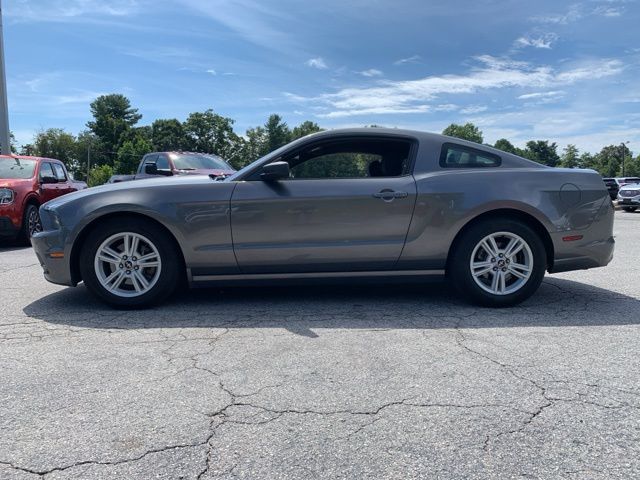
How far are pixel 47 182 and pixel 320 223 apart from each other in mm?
7633

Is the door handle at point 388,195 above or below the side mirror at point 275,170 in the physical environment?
below

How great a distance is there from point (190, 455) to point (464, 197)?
3035mm

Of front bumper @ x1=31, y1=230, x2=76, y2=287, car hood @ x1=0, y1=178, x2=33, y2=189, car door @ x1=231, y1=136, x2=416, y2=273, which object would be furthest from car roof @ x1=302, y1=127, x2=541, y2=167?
car hood @ x1=0, y1=178, x2=33, y2=189

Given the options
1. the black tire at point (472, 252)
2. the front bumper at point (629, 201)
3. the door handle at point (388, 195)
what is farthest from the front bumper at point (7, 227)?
the front bumper at point (629, 201)

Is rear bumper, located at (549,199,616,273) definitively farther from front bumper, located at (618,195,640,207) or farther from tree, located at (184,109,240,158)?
tree, located at (184,109,240,158)

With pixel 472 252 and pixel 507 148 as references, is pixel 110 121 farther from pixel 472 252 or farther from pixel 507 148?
pixel 472 252

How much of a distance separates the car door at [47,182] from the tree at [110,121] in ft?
258

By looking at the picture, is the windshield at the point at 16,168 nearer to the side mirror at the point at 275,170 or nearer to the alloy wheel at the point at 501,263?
the side mirror at the point at 275,170

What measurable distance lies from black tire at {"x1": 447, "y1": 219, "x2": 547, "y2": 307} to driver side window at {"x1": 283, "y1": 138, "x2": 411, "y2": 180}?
2.63 feet

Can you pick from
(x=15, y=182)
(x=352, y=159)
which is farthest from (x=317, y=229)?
(x=15, y=182)

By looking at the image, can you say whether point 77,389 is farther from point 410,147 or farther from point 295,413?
point 410,147

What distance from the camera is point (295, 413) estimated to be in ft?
8.06

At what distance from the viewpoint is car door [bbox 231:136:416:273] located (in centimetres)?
421

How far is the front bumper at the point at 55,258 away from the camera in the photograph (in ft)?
13.9
